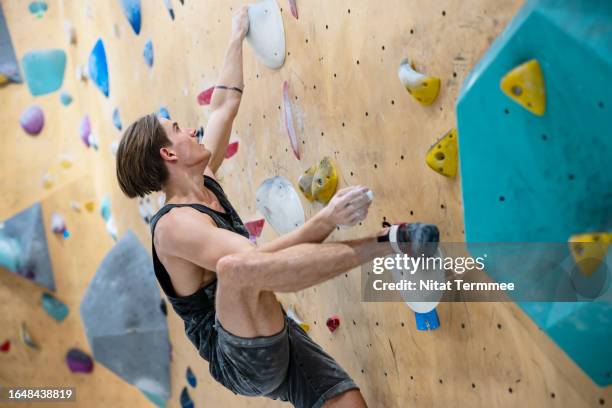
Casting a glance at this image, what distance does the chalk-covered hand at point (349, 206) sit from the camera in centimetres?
123

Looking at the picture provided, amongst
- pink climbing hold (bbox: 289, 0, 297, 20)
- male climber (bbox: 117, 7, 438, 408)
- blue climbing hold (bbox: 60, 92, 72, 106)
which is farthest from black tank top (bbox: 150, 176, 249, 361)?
blue climbing hold (bbox: 60, 92, 72, 106)

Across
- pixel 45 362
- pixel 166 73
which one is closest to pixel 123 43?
pixel 166 73

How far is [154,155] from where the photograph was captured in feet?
5.24

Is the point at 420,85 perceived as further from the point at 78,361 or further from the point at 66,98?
the point at 78,361

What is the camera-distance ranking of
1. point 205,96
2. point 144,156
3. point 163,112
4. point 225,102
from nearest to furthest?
1. point 144,156
2. point 225,102
3. point 205,96
4. point 163,112

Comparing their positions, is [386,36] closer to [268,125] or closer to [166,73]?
[268,125]

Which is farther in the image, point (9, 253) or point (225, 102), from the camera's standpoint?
point (9, 253)

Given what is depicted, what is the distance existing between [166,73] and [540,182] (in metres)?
1.79

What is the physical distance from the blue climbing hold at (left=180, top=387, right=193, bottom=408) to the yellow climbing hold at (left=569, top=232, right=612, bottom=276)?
211 cm

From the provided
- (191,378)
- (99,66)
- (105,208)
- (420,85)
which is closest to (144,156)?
(420,85)

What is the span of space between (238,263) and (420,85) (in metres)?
0.49

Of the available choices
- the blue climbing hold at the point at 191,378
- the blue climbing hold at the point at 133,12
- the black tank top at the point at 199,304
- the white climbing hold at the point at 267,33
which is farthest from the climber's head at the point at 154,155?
the blue climbing hold at the point at 191,378

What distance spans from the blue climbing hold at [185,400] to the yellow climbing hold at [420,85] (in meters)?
1.94

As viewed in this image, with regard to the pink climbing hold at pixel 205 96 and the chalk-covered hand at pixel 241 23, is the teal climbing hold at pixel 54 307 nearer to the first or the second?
the pink climbing hold at pixel 205 96
